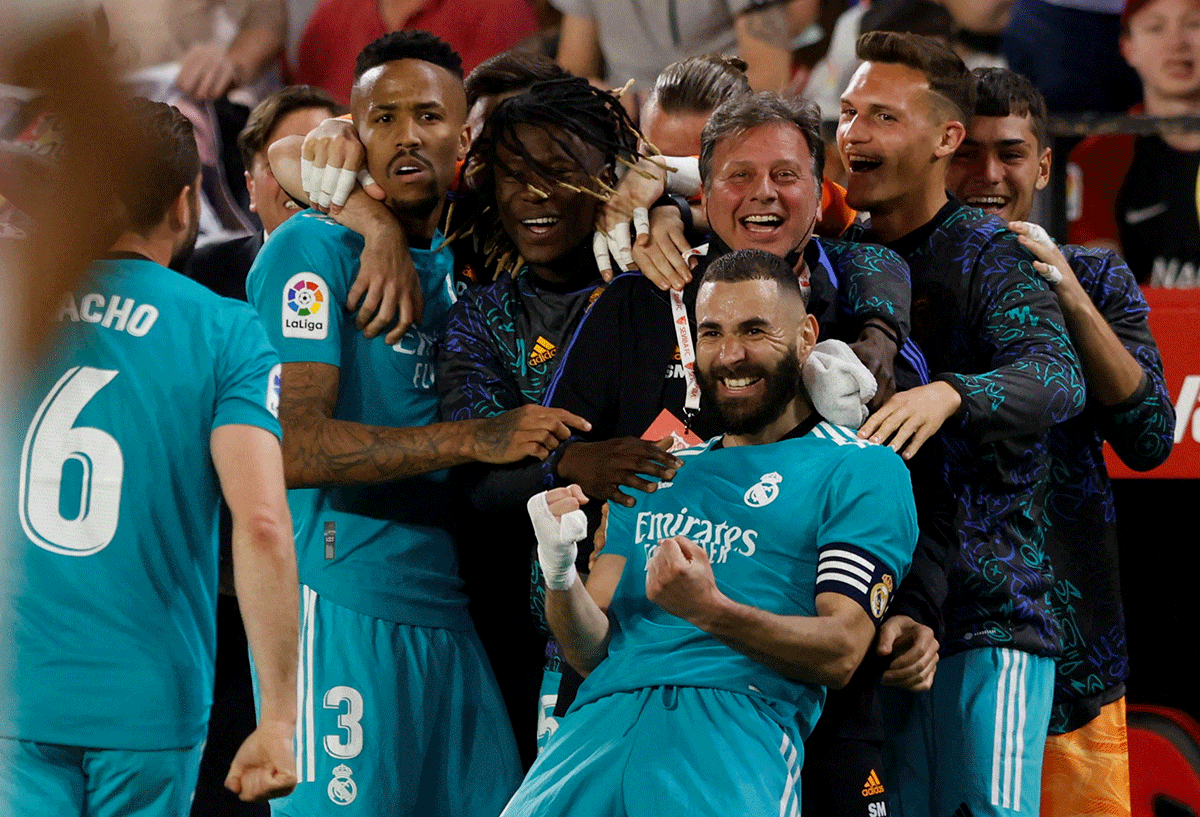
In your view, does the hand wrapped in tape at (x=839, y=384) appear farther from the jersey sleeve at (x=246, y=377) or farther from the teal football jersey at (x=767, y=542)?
the jersey sleeve at (x=246, y=377)

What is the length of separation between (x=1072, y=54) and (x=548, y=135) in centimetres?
360

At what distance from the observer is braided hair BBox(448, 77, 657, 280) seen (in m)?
3.33

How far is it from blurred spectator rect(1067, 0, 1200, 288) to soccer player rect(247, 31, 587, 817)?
325 centimetres

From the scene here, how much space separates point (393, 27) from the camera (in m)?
6.42

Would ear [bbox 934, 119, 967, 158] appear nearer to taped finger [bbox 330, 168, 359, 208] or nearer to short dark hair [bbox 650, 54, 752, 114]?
short dark hair [bbox 650, 54, 752, 114]

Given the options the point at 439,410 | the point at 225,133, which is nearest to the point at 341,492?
the point at 439,410

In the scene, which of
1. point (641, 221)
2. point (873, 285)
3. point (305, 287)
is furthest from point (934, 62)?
point (305, 287)

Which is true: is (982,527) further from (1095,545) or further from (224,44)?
(224,44)

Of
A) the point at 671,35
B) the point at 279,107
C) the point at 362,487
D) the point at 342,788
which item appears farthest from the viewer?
the point at 671,35

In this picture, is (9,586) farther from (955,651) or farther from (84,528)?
(955,651)

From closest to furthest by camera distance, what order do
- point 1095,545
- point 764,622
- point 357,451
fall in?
point 764,622 < point 357,451 < point 1095,545

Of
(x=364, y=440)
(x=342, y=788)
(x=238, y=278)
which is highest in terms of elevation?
(x=238, y=278)

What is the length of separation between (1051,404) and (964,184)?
39.4 inches

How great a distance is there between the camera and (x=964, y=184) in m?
3.78
